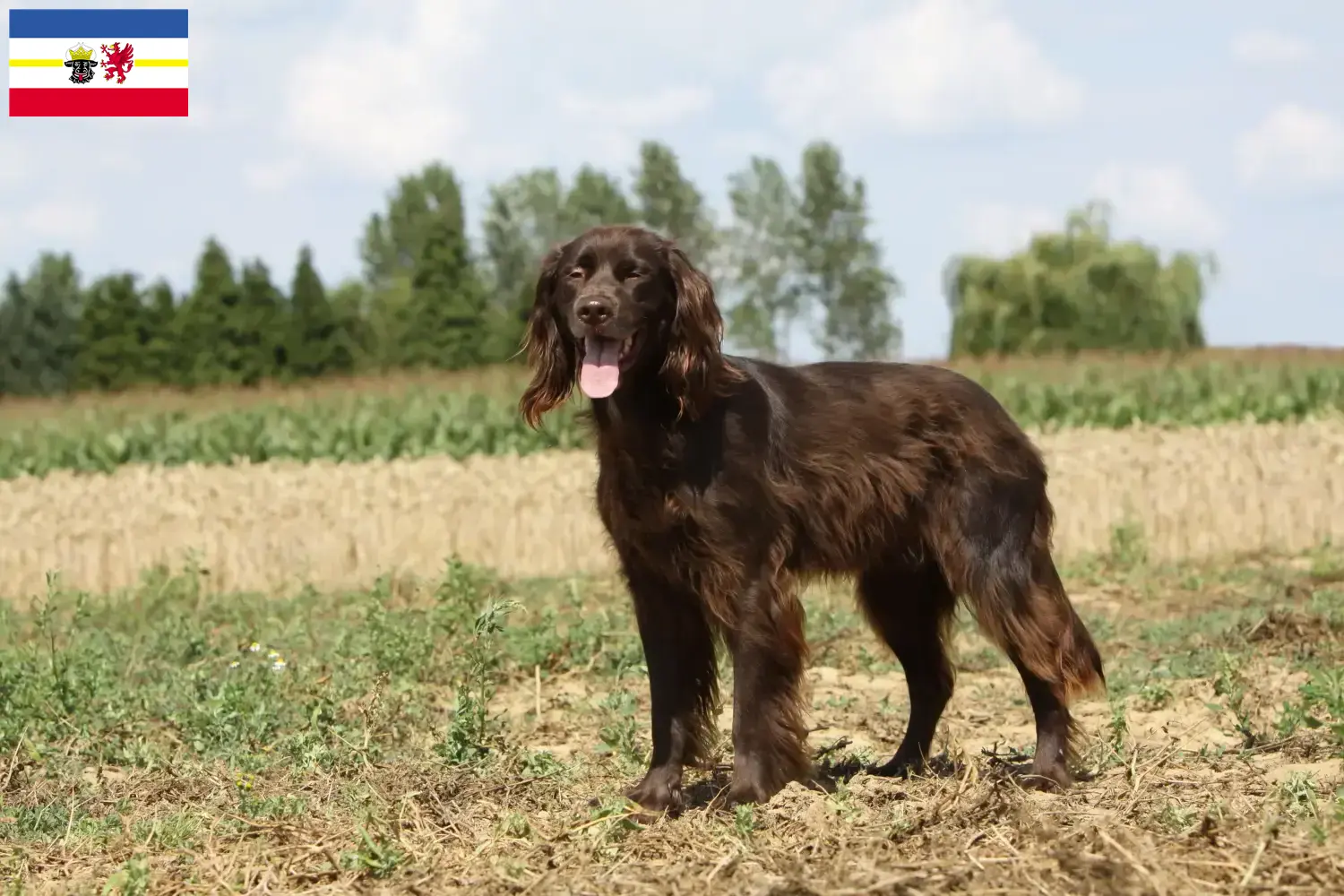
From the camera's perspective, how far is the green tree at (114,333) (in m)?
42.5

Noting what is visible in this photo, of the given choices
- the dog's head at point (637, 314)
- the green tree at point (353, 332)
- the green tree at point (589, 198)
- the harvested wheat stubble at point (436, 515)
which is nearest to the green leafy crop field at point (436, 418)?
the harvested wheat stubble at point (436, 515)

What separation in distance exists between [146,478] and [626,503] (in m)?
A: 11.9

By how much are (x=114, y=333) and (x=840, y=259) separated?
27465 mm

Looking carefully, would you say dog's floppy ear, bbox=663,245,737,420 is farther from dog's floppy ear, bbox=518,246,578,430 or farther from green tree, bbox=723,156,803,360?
green tree, bbox=723,156,803,360

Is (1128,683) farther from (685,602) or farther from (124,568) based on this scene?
(124,568)

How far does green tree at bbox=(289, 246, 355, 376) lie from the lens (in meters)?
40.2

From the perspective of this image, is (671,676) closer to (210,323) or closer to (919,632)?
(919,632)

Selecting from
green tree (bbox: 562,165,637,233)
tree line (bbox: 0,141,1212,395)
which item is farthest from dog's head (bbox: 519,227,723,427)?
green tree (bbox: 562,165,637,233)

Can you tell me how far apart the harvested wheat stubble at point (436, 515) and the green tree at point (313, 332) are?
2378 cm

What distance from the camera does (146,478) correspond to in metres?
16.1

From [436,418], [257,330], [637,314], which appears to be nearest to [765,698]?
[637,314]

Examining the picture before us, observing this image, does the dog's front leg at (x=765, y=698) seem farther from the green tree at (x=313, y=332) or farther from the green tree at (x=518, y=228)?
the green tree at (x=518, y=228)

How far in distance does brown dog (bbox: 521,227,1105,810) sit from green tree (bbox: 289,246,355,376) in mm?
35366

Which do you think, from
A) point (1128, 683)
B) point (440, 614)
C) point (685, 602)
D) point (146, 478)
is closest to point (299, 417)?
point (146, 478)
